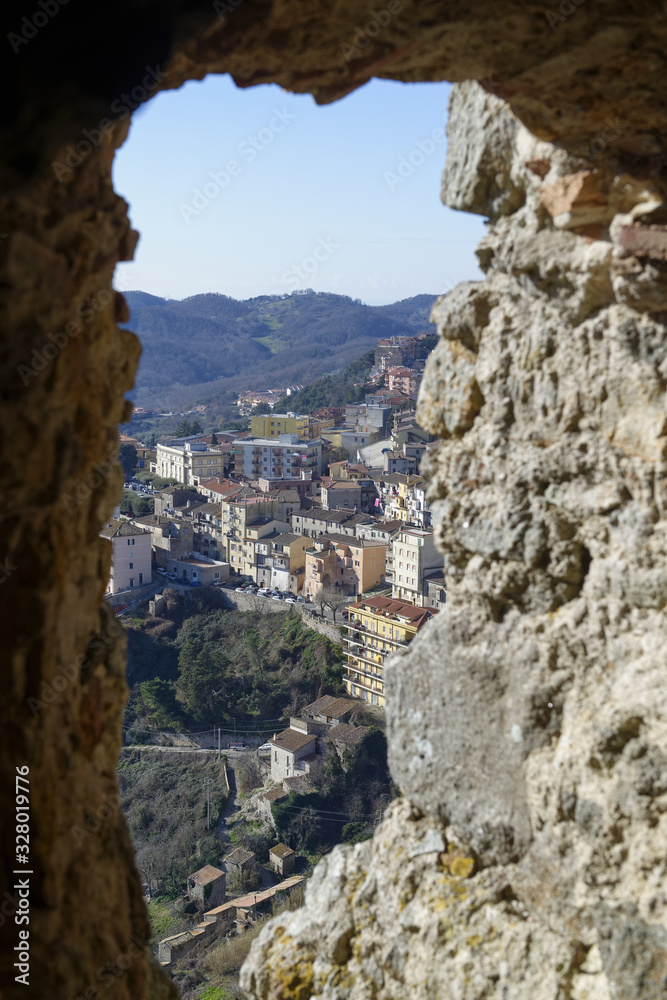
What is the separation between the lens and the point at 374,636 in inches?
1203

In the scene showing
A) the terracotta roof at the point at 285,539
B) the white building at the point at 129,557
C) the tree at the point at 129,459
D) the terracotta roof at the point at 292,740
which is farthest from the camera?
the tree at the point at 129,459

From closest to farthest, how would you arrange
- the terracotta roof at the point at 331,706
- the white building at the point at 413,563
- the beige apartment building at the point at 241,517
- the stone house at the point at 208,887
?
the stone house at the point at 208,887 < the terracotta roof at the point at 331,706 < the white building at the point at 413,563 < the beige apartment building at the point at 241,517

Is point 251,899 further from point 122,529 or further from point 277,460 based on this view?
point 277,460

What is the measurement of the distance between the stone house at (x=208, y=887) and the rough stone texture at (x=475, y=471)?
23.0 meters

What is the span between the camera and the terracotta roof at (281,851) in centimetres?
2561

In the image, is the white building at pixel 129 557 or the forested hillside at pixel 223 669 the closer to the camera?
the forested hillside at pixel 223 669

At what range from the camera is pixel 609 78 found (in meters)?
2.42

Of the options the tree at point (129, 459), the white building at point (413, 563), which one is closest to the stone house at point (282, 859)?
the white building at point (413, 563)

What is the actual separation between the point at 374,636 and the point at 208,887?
10105 millimetres

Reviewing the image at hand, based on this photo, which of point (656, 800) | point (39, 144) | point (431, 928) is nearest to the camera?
point (39, 144)

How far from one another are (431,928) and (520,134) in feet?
9.08

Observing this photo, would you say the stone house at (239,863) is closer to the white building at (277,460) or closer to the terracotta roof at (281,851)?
the terracotta roof at (281,851)

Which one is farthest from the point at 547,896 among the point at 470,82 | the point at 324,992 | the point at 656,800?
the point at 470,82

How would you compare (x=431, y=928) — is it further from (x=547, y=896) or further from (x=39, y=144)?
(x=39, y=144)
